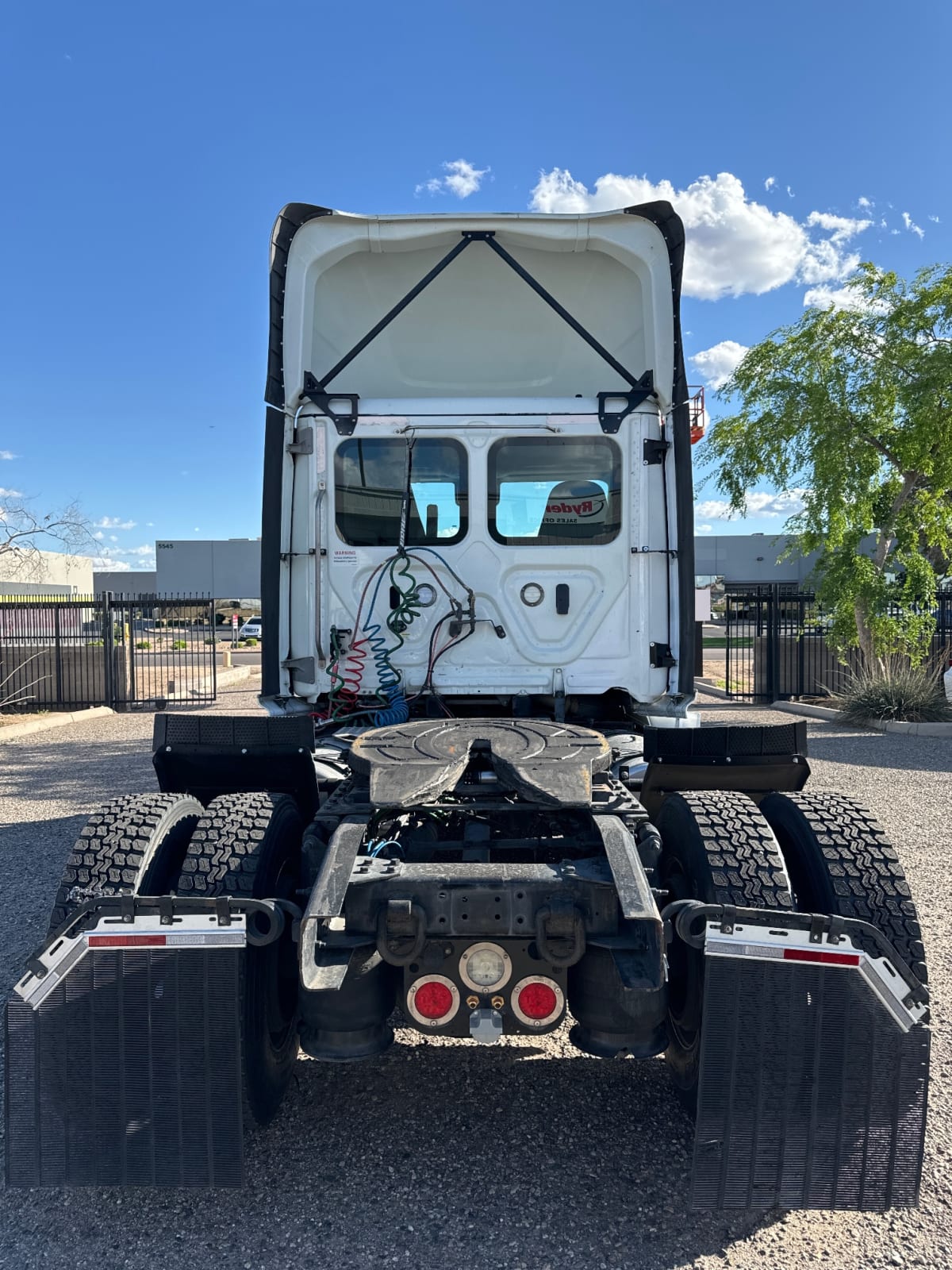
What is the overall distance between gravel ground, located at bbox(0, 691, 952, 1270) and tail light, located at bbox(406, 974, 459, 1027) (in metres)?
0.59

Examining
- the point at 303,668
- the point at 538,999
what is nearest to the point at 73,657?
the point at 303,668

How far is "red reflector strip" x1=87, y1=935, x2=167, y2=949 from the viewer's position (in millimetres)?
2305

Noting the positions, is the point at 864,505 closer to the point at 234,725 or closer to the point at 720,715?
the point at 720,715

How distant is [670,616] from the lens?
14.3 ft

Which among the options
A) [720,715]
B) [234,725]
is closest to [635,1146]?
[234,725]

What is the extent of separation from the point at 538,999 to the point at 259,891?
978 millimetres

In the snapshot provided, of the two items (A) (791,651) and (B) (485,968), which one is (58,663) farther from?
(B) (485,968)

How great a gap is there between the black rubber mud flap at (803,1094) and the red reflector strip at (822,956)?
2 centimetres

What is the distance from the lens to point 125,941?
7.58 feet

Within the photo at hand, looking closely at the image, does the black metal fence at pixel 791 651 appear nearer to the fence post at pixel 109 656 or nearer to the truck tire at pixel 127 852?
the fence post at pixel 109 656

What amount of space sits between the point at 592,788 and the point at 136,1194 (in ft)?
6.22

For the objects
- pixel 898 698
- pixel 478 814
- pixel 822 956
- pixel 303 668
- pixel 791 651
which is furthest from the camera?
pixel 791 651

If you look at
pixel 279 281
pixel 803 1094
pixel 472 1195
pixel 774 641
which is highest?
pixel 279 281

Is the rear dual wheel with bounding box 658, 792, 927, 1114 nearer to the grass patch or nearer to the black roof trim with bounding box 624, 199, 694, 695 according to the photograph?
the black roof trim with bounding box 624, 199, 694, 695
